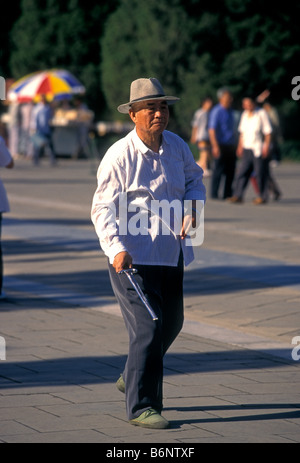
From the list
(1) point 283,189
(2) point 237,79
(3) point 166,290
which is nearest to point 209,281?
(3) point 166,290

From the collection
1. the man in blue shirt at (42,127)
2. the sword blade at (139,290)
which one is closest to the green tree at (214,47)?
the man in blue shirt at (42,127)

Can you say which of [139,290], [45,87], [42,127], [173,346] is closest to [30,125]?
[45,87]

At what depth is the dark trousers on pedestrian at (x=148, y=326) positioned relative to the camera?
5.11 metres

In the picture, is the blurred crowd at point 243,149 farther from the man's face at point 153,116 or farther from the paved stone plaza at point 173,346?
the man's face at point 153,116

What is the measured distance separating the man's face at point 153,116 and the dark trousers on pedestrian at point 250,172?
11.2m

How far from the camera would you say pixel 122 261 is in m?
5.04

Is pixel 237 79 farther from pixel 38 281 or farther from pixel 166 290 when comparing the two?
pixel 166 290

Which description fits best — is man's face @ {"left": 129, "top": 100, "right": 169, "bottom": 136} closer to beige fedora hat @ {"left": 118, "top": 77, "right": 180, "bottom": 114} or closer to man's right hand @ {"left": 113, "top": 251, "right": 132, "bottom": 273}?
beige fedora hat @ {"left": 118, "top": 77, "right": 180, "bottom": 114}

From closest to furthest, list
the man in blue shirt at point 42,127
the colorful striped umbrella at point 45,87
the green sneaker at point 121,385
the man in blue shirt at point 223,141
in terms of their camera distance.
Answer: the green sneaker at point 121,385 < the man in blue shirt at point 223,141 < the man in blue shirt at point 42,127 < the colorful striped umbrella at point 45,87

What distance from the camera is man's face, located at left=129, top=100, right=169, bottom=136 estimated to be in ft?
17.1

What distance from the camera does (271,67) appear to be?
30562 millimetres

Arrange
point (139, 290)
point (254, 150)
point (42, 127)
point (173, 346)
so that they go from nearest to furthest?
point (139, 290) < point (173, 346) < point (254, 150) < point (42, 127)

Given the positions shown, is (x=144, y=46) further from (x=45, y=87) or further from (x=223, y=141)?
(x=223, y=141)

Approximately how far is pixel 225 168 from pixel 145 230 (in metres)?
12.0
